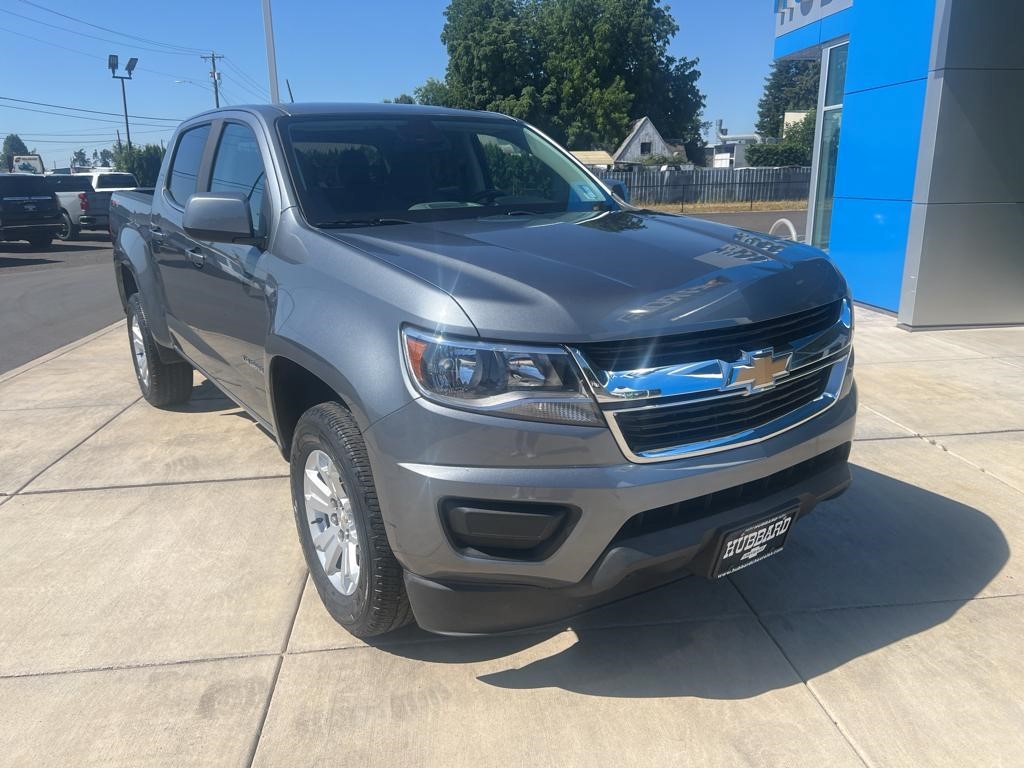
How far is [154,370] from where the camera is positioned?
564 cm

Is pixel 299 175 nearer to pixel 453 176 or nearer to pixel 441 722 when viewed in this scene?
pixel 453 176

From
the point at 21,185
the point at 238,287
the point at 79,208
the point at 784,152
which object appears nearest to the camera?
the point at 238,287

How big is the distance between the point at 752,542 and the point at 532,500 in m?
0.80

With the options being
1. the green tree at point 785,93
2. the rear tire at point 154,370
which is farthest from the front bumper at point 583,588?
the green tree at point 785,93

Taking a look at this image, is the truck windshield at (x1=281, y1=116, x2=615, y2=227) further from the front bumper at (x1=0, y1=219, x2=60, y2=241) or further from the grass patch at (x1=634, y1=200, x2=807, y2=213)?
the grass patch at (x1=634, y1=200, x2=807, y2=213)

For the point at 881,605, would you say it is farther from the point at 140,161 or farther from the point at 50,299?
the point at 140,161

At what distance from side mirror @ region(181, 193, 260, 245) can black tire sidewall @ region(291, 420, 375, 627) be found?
805mm

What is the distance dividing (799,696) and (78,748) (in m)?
2.26


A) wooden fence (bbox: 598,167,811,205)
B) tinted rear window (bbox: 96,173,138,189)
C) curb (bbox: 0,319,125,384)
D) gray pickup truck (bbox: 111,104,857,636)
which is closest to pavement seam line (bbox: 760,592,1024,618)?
gray pickup truck (bbox: 111,104,857,636)

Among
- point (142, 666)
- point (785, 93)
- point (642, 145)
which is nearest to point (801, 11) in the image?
point (142, 666)

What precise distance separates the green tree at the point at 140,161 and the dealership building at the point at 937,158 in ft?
166

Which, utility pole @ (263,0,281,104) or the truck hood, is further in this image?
utility pole @ (263,0,281,104)

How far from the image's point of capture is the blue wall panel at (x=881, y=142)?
26.2ft

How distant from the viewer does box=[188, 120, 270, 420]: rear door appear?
10.7 feet
